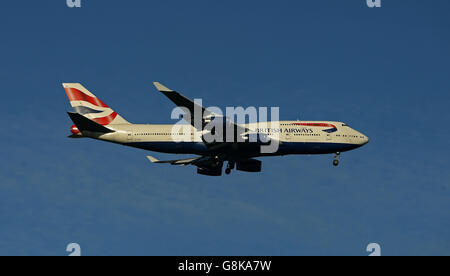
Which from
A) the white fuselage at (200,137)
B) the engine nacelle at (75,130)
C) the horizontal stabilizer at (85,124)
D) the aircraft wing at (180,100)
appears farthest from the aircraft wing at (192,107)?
the engine nacelle at (75,130)

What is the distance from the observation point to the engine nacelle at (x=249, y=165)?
271ft

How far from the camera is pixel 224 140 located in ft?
249

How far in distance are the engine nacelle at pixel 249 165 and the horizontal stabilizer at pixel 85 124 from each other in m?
15.9

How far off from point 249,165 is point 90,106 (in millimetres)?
20288

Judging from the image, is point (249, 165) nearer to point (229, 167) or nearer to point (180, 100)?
point (229, 167)

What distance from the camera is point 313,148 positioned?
78562mm

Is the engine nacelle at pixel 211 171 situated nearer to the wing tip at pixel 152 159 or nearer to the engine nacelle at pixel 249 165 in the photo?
the engine nacelle at pixel 249 165

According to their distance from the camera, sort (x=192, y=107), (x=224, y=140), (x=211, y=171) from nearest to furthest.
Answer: (x=192, y=107) → (x=224, y=140) → (x=211, y=171)

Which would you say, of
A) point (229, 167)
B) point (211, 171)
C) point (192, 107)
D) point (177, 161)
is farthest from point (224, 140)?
point (177, 161)

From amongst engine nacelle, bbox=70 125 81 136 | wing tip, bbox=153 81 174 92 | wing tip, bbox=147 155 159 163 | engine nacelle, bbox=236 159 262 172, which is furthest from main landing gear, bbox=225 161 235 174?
wing tip, bbox=153 81 174 92

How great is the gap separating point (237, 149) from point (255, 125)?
422 cm
